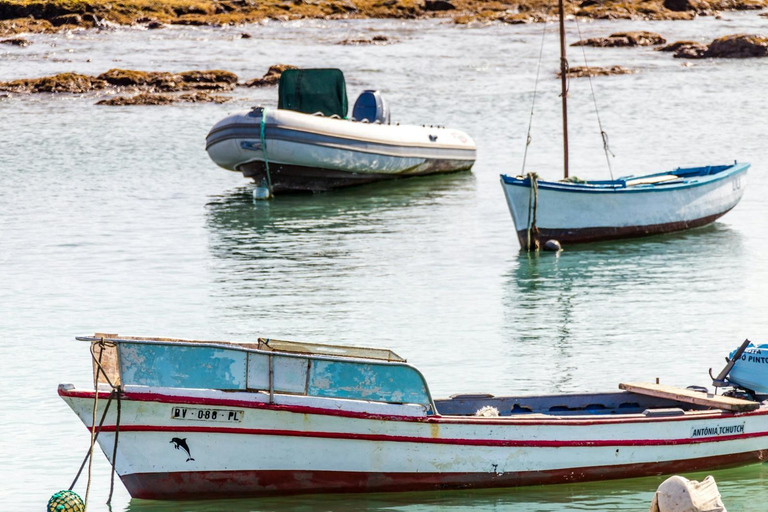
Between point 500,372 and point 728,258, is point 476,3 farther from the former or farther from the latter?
point 500,372

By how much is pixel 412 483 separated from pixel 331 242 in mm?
13860

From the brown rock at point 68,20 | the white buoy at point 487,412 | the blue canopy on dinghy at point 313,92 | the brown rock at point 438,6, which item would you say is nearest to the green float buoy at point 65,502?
the white buoy at point 487,412

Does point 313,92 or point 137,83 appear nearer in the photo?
point 313,92

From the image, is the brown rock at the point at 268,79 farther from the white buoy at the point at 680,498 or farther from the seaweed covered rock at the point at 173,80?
the white buoy at the point at 680,498

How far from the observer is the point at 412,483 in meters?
11.6

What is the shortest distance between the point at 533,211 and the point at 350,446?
12522mm

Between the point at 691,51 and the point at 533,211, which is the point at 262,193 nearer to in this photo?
the point at 533,211

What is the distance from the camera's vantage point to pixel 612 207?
78.1 feet

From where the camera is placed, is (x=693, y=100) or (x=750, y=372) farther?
(x=693, y=100)

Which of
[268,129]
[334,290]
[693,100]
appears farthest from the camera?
[693,100]

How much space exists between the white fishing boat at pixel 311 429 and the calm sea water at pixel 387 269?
263 millimetres

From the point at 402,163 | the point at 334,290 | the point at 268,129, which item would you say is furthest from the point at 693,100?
the point at 334,290

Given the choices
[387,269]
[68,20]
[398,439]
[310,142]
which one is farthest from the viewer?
[68,20]

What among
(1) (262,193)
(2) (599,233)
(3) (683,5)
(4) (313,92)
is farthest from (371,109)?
(3) (683,5)
